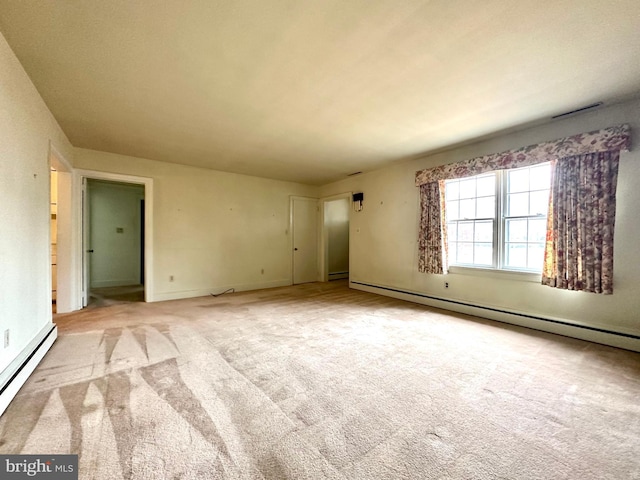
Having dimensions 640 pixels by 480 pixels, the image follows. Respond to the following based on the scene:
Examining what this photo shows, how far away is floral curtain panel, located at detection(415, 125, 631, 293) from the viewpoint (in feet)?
9.00

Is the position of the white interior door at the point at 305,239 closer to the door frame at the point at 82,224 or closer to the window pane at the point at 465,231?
the door frame at the point at 82,224

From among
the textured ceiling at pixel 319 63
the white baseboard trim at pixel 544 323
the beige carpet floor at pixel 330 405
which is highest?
the textured ceiling at pixel 319 63

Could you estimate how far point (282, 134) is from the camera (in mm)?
3490

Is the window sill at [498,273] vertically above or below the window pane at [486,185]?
below

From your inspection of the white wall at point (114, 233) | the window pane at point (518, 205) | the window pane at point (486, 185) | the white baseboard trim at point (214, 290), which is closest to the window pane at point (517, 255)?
the window pane at point (518, 205)

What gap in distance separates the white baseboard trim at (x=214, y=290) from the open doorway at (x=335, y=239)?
4.41ft

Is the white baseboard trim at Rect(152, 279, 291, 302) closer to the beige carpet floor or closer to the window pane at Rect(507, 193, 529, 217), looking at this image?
the beige carpet floor

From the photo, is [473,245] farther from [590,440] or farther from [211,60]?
[211,60]

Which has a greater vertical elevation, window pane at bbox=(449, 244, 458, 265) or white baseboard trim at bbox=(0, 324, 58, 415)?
window pane at bbox=(449, 244, 458, 265)

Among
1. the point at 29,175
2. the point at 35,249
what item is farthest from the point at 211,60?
the point at 35,249

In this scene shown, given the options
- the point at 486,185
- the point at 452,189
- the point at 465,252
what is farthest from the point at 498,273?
the point at 452,189

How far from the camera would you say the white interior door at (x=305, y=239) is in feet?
21.4

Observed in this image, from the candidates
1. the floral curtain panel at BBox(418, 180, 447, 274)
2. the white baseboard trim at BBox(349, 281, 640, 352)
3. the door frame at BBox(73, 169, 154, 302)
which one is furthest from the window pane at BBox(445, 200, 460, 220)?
the door frame at BBox(73, 169, 154, 302)

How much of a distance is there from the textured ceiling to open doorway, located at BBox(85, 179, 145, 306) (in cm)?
293
